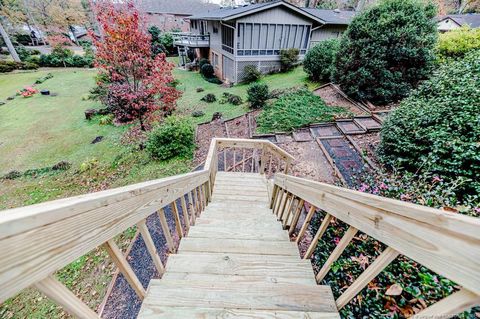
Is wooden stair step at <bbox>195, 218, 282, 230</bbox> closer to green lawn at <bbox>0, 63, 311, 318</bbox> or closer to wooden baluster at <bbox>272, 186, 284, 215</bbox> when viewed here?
wooden baluster at <bbox>272, 186, 284, 215</bbox>

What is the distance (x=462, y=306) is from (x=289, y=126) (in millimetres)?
6932

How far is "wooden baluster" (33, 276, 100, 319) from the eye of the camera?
0.67 m

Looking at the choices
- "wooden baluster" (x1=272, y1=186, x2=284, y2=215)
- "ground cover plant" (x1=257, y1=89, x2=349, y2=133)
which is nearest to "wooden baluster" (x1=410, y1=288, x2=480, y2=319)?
"wooden baluster" (x1=272, y1=186, x2=284, y2=215)

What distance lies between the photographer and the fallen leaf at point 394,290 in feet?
5.80

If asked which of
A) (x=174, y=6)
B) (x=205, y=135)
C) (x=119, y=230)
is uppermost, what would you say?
(x=174, y=6)

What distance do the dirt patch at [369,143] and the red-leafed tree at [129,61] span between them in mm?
7306

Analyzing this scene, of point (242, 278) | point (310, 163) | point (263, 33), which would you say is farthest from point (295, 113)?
point (263, 33)

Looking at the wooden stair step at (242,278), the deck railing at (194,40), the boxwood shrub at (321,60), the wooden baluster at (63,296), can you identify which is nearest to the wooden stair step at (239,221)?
the wooden stair step at (242,278)

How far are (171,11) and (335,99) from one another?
122ft

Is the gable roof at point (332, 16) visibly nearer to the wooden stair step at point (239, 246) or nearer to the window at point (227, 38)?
the window at point (227, 38)

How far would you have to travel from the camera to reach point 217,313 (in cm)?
119

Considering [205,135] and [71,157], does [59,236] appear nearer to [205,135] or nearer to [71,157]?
[205,135]

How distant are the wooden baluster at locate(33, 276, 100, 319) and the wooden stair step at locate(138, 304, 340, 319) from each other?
0.42 m

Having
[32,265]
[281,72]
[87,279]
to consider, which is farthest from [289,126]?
[281,72]
